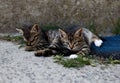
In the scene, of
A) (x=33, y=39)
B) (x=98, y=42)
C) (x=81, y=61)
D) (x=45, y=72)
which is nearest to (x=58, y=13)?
(x=33, y=39)

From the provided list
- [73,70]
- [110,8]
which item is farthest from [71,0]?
[73,70]

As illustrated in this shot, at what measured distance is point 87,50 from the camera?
683 centimetres

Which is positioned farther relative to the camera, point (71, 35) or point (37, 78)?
point (71, 35)

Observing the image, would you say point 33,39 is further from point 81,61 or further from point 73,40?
point 81,61

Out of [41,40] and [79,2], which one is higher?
[79,2]

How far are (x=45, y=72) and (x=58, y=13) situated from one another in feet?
7.76

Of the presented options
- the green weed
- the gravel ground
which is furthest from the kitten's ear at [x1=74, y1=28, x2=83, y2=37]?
the gravel ground

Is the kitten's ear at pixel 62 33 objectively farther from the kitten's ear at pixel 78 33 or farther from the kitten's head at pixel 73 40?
the kitten's ear at pixel 78 33

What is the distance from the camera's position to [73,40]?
271 inches

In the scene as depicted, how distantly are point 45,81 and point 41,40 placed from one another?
67.5 inches

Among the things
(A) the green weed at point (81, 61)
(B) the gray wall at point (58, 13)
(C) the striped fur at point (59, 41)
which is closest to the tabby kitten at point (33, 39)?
(C) the striped fur at point (59, 41)

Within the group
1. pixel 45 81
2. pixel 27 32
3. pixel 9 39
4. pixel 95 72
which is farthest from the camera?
pixel 9 39

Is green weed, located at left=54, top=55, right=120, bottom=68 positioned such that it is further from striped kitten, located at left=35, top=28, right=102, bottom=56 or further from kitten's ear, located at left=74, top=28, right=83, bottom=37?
kitten's ear, located at left=74, top=28, right=83, bottom=37

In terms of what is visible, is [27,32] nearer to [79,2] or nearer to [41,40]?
[41,40]
